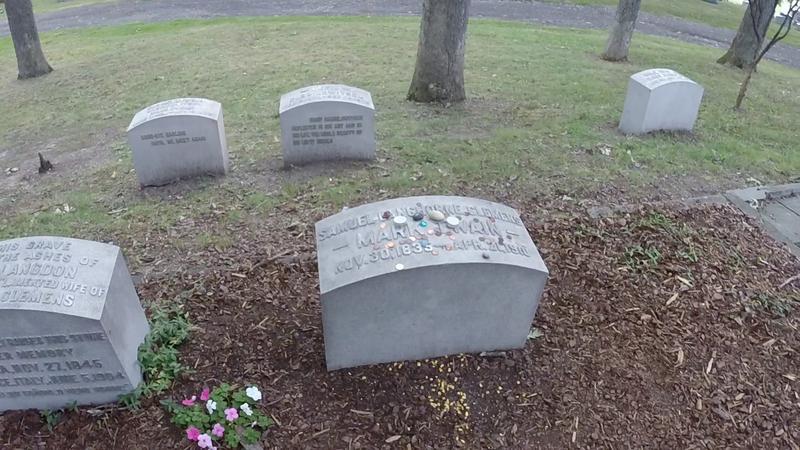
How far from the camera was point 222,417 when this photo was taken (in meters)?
3.06

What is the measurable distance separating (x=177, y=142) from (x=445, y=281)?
4.09 metres

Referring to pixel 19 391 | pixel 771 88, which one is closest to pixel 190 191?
pixel 19 391

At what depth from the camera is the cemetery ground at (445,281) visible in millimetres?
3191

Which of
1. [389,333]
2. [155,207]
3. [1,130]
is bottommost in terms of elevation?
[1,130]

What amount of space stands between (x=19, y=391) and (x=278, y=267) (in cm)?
187

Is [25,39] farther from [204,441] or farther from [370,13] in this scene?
[204,441]

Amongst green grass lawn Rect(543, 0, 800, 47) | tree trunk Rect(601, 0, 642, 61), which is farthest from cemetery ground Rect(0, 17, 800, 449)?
green grass lawn Rect(543, 0, 800, 47)

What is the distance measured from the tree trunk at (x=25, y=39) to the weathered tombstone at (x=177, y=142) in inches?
304

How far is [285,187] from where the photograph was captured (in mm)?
5828

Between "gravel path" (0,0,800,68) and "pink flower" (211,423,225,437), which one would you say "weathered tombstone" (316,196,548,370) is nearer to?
"pink flower" (211,423,225,437)

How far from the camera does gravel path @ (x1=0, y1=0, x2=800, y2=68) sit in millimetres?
17141

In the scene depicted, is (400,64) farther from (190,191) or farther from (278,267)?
(278,267)

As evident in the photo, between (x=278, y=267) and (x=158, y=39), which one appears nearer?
(x=278, y=267)

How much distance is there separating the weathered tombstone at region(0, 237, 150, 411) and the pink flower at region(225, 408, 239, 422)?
626mm
